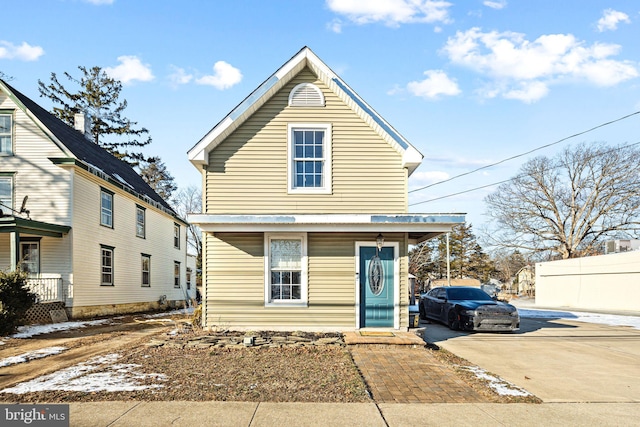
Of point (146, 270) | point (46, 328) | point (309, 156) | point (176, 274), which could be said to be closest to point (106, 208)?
point (146, 270)

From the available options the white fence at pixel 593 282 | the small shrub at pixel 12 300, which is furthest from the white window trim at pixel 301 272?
the white fence at pixel 593 282

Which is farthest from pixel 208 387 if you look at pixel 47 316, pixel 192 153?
pixel 47 316

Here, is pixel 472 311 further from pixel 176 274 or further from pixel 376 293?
pixel 176 274

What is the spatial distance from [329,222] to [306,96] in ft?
11.5

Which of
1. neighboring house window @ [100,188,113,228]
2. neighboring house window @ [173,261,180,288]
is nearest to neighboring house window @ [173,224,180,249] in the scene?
neighboring house window @ [173,261,180,288]

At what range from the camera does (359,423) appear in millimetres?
5203

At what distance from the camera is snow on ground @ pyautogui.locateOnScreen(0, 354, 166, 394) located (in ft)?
21.2

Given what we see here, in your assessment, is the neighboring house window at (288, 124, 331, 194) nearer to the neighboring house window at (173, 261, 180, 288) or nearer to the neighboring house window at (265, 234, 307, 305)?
the neighboring house window at (265, 234, 307, 305)

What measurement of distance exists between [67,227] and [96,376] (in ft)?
33.7

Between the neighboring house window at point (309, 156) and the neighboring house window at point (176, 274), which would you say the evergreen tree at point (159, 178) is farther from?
the neighboring house window at point (309, 156)

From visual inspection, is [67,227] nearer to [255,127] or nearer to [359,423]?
[255,127]

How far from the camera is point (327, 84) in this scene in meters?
11.6

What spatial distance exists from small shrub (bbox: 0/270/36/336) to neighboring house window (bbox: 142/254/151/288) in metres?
10.2

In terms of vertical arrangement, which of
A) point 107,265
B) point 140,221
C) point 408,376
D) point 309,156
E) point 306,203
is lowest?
point 408,376
